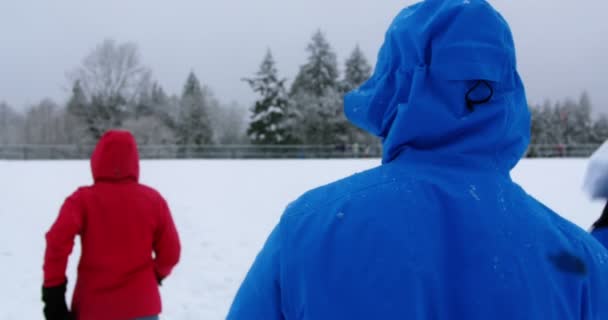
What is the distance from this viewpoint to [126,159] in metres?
3.20

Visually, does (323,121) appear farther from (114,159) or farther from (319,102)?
(114,159)

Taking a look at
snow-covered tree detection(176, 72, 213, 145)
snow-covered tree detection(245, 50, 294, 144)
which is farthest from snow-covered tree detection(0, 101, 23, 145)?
snow-covered tree detection(245, 50, 294, 144)

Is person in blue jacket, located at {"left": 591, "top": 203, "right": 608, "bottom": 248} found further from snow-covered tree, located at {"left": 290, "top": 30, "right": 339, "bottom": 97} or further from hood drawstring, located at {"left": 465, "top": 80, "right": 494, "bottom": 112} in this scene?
snow-covered tree, located at {"left": 290, "top": 30, "right": 339, "bottom": 97}

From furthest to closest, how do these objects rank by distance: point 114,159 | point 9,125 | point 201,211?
point 9,125 → point 201,211 → point 114,159

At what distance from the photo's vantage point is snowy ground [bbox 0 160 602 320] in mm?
6223

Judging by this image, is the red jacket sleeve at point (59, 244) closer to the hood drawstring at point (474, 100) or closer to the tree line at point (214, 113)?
the hood drawstring at point (474, 100)

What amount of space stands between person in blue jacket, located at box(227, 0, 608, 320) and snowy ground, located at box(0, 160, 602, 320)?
2.13 metres

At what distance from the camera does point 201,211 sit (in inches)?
439

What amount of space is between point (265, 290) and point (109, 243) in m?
2.19

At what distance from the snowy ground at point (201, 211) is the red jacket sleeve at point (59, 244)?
2.70 m

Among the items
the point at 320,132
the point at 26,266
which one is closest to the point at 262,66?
the point at 320,132

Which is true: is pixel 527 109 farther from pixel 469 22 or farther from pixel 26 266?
pixel 26 266

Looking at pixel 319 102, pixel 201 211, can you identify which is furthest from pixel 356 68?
pixel 201 211

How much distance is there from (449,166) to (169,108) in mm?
54221
